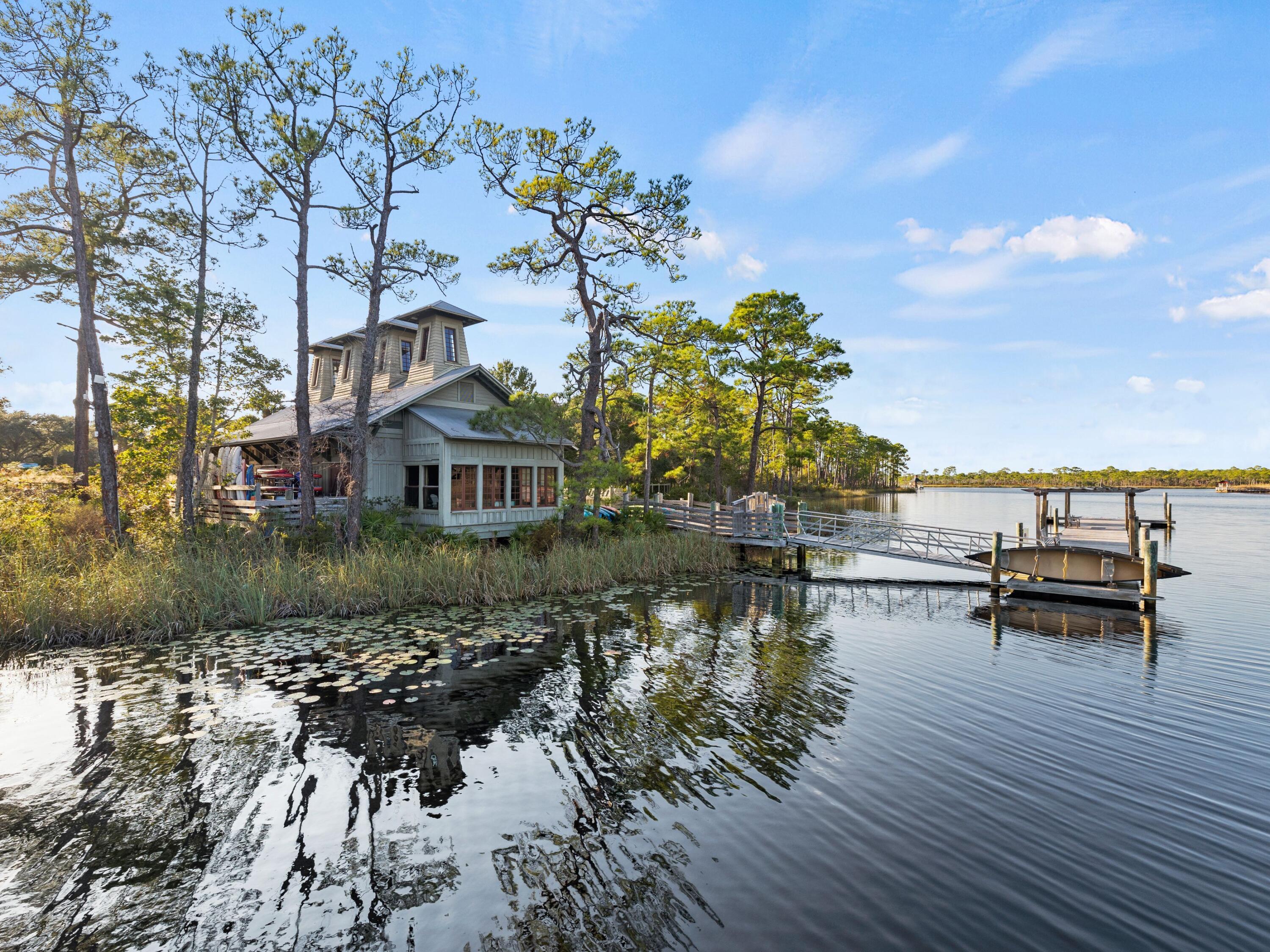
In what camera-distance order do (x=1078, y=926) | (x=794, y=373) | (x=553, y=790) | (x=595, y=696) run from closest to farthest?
(x=1078, y=926)
(x=553, y=790)
(x=595, y=696)
(x=794, y=373)

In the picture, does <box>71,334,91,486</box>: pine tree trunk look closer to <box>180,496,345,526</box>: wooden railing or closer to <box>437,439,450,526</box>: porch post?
<box>180,496,345,526</box>: wooden railing

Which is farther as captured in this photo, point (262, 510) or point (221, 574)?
point (262, 510)

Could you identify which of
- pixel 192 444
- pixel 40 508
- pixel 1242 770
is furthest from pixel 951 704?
pixel 40 508

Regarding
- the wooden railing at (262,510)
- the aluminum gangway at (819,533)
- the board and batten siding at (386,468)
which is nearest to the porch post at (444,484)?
the board and batten siding at (386,468)

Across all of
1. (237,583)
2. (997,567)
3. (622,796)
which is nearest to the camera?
(622,796)

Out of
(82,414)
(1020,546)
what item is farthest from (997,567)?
(82,414)

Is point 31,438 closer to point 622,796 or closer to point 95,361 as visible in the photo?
point 95,361

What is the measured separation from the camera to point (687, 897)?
439 centimetres

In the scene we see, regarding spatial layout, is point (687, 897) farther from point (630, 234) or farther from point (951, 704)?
point (630, 234)

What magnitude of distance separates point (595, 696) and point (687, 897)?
171 inches

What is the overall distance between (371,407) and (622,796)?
1777cm

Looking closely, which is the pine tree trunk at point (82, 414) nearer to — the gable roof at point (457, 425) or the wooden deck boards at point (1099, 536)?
the gable roof at point (457, 425)

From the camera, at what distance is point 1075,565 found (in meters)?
18.1

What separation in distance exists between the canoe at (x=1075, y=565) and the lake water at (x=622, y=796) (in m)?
6.44
